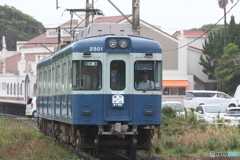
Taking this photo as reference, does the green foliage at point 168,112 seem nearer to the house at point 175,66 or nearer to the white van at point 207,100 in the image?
the white van at point 207,100

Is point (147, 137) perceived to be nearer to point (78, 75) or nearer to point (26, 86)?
point (78, 75)

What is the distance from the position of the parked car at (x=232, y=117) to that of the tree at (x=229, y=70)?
88.1ft

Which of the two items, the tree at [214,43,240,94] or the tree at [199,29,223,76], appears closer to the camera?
the tree at [214,43,240,94]

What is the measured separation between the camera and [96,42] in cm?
1470

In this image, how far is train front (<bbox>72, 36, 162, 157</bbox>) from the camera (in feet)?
47.4

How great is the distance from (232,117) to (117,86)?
665 inches

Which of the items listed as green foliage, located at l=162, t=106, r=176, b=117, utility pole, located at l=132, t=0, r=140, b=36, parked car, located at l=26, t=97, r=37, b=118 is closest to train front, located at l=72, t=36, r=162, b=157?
utility pole, located at l=132, t=0, r=140, b=36

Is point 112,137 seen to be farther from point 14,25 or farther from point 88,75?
point 14,25

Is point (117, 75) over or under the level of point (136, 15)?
under

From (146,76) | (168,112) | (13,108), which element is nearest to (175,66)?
(13,108)

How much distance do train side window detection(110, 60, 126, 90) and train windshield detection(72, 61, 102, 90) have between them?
0.29 metres

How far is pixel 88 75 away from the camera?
14.6 meters

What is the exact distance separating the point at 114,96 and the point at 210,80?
178ft

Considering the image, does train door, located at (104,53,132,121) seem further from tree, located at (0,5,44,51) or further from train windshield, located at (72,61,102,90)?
tree, located at (0,5,44,51)
